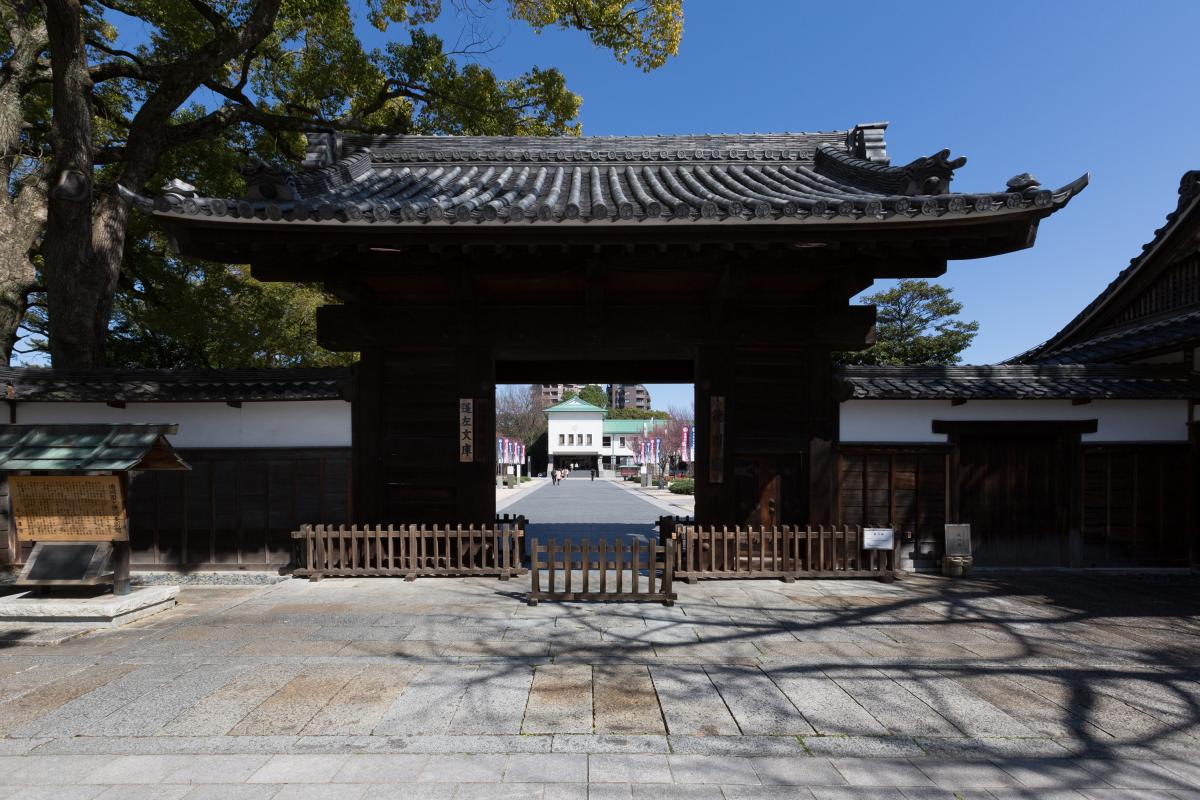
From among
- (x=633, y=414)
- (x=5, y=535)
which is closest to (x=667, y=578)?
(x=5, y=535)

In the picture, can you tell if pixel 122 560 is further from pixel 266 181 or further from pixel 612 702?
pixel 612 702

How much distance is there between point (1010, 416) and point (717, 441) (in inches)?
195

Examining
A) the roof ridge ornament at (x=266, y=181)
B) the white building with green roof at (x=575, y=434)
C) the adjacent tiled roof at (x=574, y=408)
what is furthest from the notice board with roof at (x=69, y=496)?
the adjacent tiled roof at (x=574, y=408)

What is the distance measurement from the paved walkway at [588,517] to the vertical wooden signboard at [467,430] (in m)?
3.46

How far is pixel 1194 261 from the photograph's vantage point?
10367 mm

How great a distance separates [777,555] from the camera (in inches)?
314

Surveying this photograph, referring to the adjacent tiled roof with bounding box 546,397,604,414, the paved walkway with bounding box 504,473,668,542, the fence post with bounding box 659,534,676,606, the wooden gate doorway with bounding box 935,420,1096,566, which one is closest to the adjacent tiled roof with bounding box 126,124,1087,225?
the wooden gate doorway with bounding box 935,420,1096,566

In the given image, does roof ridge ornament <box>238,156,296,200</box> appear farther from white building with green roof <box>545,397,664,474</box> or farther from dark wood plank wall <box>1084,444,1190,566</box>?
white building with green roof <box>545,397,664,474</box>

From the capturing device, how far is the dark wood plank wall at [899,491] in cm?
866

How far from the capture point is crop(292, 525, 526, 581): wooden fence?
7883 mm

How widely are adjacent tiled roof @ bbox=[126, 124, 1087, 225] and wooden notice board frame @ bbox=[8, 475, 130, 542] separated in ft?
11.5

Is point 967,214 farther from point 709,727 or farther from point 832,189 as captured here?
point 709,727

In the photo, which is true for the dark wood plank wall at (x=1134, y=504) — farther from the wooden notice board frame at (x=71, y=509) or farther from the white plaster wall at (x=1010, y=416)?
the wooden notice board frame at (x=71, y=509)

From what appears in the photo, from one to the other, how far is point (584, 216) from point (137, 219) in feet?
48.1
